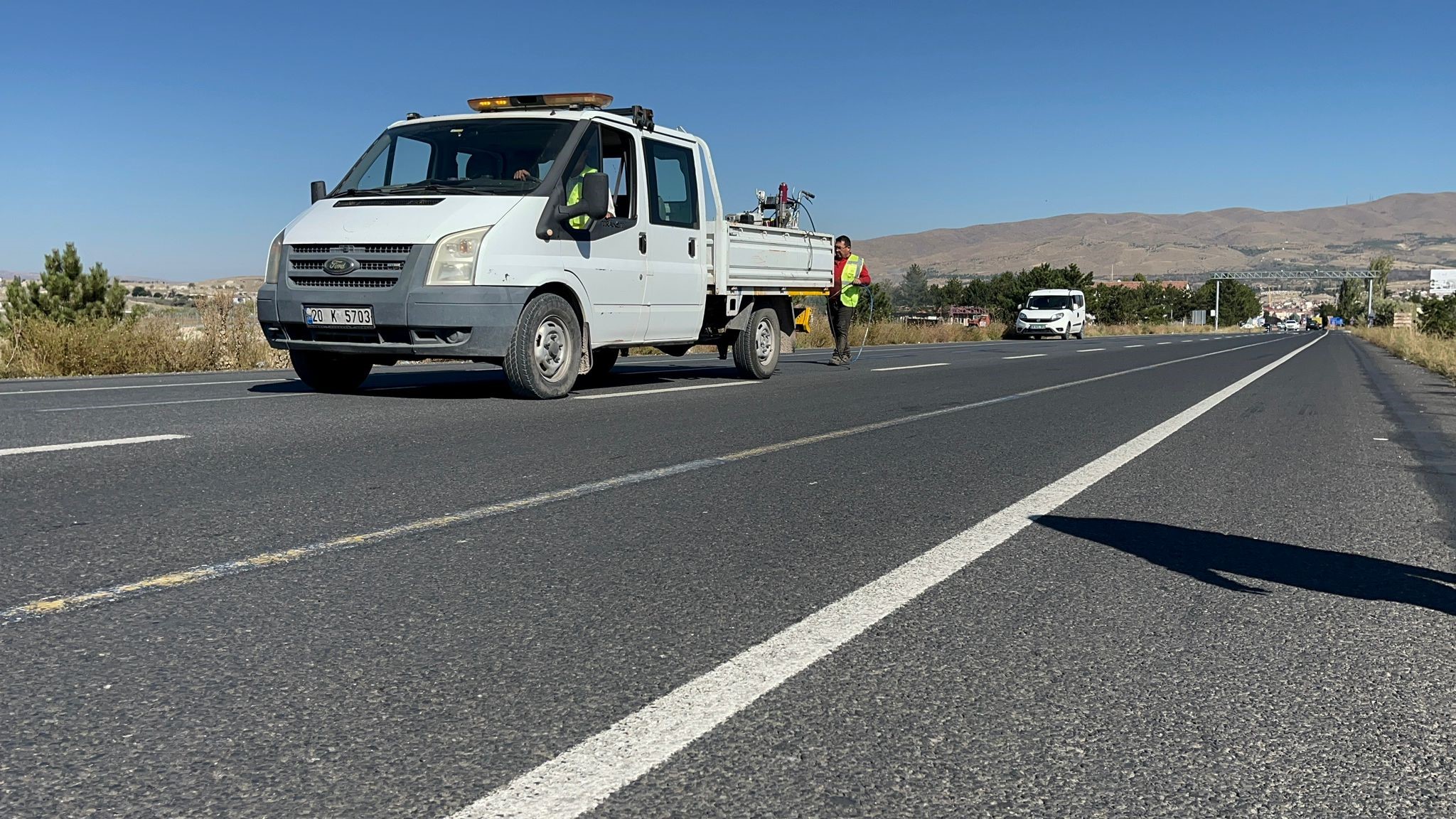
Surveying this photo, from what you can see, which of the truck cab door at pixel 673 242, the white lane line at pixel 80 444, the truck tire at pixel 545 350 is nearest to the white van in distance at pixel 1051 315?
the truck cab door at pixel 673 242

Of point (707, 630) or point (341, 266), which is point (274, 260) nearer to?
point (341, 266)

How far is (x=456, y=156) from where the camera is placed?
1025cm

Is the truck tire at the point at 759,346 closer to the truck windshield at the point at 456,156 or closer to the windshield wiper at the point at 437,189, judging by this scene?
the truck windshield at the point at 456,156

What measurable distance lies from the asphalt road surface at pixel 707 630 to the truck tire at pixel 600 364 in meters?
5.42

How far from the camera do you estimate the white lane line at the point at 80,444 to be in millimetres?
5914

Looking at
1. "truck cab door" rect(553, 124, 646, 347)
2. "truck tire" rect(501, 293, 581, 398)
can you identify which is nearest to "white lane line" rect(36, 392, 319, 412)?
"truck tire" rect(501, 293, 581, 398)

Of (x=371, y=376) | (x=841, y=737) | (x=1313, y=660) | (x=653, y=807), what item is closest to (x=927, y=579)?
(x=1313, y=660)

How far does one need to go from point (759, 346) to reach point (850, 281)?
4181mm

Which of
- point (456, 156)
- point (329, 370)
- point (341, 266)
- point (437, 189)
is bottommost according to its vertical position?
point (329, 370)

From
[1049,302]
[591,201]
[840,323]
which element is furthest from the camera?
[1049,302]

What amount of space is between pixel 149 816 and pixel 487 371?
38.2 ft

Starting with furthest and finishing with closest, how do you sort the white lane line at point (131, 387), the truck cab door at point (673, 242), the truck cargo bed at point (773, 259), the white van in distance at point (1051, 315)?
the white van in distance at point (1051, 315)
the truck cargo bed at point (773, 259)
the truck cab door at point (673, 242)
the white lane line at point (131, 387)

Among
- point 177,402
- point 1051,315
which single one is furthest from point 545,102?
point 1051,315

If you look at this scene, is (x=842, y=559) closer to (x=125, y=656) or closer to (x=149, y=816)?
(x=125, y=656)
